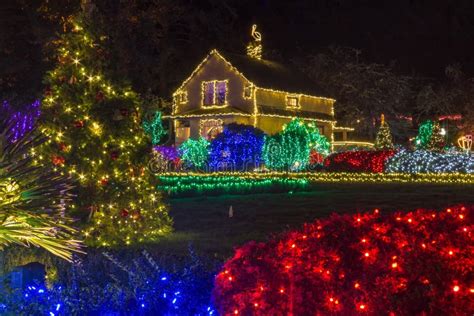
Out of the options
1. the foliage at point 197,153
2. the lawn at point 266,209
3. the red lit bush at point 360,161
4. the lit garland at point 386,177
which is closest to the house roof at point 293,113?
the foliage at point 197,153

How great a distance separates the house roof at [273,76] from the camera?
4350 centimetres

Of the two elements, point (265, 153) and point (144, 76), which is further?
point (144, 76)

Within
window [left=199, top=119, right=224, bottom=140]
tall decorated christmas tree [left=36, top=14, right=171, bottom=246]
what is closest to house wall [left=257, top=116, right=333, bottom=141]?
window [left=199, top=119, right=224, bottom=140]

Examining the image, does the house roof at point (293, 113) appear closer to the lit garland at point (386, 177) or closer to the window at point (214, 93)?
the window at point (214, 93)

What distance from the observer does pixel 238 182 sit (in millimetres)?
21922

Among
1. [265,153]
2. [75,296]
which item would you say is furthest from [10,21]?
[75,296]

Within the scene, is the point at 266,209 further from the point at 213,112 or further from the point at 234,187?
the point at 213,112

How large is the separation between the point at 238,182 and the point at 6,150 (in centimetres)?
1867

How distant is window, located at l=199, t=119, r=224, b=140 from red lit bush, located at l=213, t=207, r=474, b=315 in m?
38.3

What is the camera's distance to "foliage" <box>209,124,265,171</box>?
108 feet

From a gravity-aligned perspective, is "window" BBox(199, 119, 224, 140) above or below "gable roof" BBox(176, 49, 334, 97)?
below

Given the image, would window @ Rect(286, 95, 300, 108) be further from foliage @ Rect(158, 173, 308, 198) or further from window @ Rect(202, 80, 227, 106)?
foliage @ Rect(158, 173, 308, 198)

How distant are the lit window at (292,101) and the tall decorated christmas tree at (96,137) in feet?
118

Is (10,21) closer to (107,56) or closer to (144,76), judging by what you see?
(144,76)
